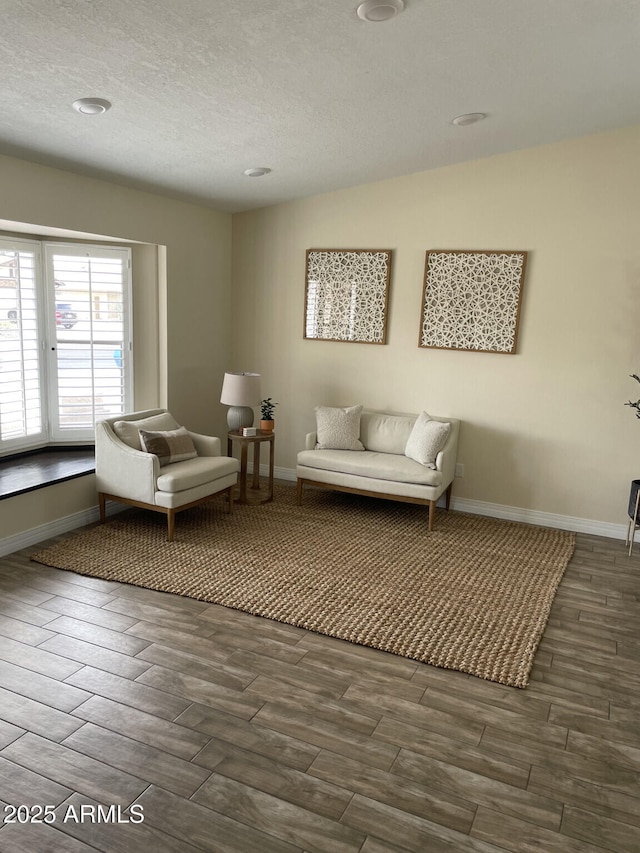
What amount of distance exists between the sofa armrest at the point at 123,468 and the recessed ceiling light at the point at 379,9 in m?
2.92

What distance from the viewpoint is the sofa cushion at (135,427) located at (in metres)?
4.58

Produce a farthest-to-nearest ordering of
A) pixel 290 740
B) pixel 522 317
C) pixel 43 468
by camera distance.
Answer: pixel 522 317
pixel 43 468
pixel 290 740

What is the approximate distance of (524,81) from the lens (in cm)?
347

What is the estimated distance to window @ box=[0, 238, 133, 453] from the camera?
462 cm

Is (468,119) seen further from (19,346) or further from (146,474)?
(19,346)

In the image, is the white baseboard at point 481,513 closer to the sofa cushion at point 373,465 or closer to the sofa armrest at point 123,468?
the sofa armrest at point 123,468

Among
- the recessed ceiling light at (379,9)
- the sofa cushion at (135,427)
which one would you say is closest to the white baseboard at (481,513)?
the sofa cushion at (135,427)

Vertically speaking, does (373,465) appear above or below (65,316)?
below

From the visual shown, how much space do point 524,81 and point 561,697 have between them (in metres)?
3.18

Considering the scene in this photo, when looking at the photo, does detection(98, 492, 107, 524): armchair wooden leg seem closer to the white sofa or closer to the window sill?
the window sill

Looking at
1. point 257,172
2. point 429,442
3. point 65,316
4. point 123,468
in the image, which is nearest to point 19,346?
point 65,316

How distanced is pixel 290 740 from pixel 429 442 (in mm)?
2856

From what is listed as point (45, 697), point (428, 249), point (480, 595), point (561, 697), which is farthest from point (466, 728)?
point (428, 249)

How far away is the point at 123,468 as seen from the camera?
4.45 meters
